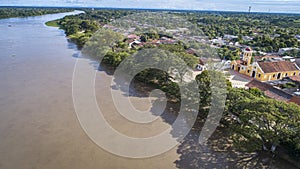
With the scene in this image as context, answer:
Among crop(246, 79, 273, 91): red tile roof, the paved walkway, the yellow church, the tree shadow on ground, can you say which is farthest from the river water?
the yellow church

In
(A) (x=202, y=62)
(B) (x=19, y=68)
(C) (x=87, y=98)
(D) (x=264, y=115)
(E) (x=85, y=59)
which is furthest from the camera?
(E) (x=85, y=59)

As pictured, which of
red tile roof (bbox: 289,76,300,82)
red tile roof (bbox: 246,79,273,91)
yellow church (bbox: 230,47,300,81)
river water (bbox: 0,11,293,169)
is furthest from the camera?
yellow church (bbox: 230,47,300,81)

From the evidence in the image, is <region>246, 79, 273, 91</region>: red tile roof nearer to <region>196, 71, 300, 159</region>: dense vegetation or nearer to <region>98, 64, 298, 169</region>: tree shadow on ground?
<region>98, 64, 298, 169</region>: tree shadow on ground

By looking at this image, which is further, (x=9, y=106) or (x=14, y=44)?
(x=14, y=44)

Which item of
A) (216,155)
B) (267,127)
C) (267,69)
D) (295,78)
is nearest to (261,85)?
(267,69)

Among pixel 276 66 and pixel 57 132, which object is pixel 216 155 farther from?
pixel 276 66

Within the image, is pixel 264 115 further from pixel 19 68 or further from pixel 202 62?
pixel 19 68

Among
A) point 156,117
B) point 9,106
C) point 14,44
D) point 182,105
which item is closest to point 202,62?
point 182,105

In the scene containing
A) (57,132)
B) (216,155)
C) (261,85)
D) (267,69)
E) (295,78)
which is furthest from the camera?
(267,69)

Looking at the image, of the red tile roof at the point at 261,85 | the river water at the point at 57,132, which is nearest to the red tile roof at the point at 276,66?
the red tile roof at the point at 261,85
